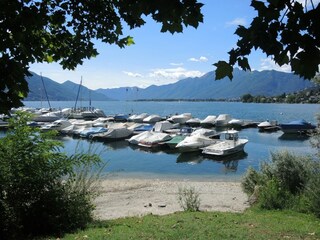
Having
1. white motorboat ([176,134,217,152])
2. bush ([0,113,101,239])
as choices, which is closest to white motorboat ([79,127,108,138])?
white motorboat ([176,134,217,152])

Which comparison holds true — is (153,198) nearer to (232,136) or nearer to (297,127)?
(232,136)

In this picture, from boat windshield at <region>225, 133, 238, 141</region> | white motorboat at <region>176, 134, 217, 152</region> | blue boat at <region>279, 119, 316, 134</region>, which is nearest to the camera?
white motorboat at <region>176, 134, 217, 152</region>

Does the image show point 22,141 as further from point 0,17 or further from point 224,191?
point 224,191

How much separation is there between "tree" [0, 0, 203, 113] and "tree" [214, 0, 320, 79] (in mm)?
507

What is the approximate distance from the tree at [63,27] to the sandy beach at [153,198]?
313 inches

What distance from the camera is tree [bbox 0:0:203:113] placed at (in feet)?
9.07

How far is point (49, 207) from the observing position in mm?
8766

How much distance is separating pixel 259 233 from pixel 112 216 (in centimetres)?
656

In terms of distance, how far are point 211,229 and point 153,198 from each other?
9207mm

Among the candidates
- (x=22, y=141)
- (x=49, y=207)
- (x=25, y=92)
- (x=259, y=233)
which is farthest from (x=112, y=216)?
(x=25, y=92)

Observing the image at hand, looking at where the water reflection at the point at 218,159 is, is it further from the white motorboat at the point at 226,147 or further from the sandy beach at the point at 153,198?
the sandy beach at the point at 153,198

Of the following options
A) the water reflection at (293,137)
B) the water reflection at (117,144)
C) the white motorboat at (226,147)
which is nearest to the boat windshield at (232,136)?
the white motorboat at (226,147)

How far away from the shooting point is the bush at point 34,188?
328 inches

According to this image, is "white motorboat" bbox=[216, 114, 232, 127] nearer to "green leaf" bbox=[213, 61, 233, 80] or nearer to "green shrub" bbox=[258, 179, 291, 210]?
"green shrub" bbox=[258, 179, 291, 210]
